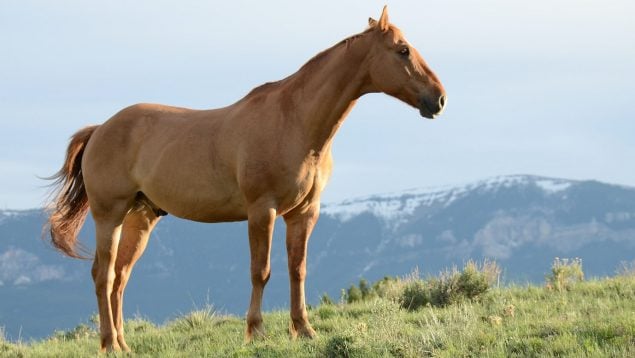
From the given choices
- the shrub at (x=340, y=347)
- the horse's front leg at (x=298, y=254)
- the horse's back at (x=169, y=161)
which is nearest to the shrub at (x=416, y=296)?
the horse's front leg at (x=298, y=254)

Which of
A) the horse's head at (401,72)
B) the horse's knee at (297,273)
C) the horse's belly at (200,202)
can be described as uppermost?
the horse's head at (401,72)

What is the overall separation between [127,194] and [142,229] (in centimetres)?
70

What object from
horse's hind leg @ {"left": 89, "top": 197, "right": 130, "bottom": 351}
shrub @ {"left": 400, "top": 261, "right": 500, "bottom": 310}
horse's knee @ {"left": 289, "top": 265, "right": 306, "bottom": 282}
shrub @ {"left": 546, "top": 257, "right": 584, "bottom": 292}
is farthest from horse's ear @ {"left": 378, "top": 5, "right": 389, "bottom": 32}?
shrub @ {"left": 546, "top": 257, "right": 584, "bottom": 292}

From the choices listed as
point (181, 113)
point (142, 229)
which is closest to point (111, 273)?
point (142, 229)

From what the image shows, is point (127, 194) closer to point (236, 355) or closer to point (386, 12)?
point (236, 355)

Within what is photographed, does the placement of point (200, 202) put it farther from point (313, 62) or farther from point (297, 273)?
point (313, 62)

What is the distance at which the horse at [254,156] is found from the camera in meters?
9.59

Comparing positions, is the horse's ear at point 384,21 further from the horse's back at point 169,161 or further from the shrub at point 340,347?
the shrub at point 340,347

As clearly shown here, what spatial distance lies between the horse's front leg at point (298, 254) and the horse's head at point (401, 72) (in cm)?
139

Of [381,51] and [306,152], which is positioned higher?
[381,51]

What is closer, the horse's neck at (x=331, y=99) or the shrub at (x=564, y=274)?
the horse's neck at (x=331, y=99)

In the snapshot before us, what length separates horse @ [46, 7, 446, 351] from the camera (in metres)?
9.59

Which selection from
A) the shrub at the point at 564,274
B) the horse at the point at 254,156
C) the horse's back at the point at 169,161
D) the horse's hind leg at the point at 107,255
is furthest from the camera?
the shrub at the point at 564,274

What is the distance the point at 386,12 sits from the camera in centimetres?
973
